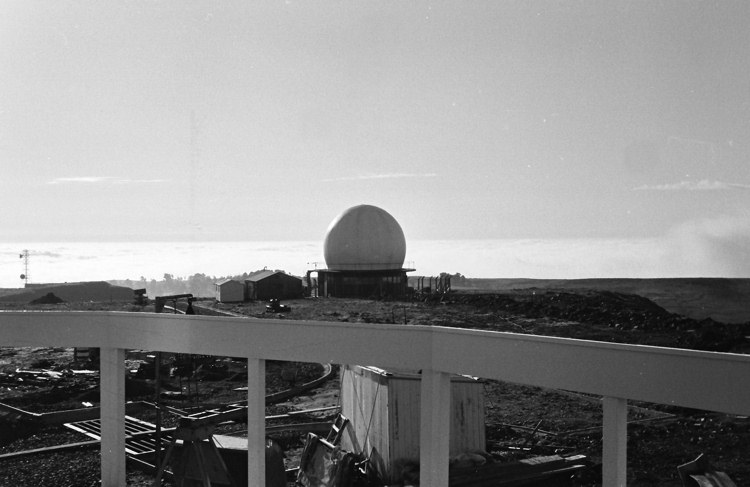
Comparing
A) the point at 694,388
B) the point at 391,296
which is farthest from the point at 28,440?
the point at 391,296

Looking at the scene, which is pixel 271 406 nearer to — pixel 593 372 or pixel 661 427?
pixel 661 427

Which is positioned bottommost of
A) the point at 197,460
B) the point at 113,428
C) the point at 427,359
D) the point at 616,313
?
the point at 197,460

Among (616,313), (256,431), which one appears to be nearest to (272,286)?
(616,313)

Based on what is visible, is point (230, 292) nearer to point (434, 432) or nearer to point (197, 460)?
point (197, 460)

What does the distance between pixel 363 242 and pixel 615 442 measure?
104 feet

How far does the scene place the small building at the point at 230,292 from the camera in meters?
37.2

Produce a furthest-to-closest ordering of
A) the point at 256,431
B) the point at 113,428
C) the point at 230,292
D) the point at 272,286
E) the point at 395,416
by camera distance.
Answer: the point at 272,286, the point at 230,292, the point at 395,416, the point at 113,428, the point at 256,431

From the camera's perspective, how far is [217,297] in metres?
37.9

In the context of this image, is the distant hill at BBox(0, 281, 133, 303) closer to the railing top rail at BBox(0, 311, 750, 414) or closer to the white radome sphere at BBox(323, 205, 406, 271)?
the white radome sphere at BBox(323, 205, 406, 271)

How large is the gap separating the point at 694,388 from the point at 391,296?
30671 mm

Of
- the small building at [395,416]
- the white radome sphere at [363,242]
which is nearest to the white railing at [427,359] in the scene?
the small building at [395,416]

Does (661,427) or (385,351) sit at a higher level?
(385,351)

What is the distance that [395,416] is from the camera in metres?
11.1

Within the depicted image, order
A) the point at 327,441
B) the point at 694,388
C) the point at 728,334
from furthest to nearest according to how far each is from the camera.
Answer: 1. the point at 728,334
2. the point at 327,441
3. the point at 694,388
